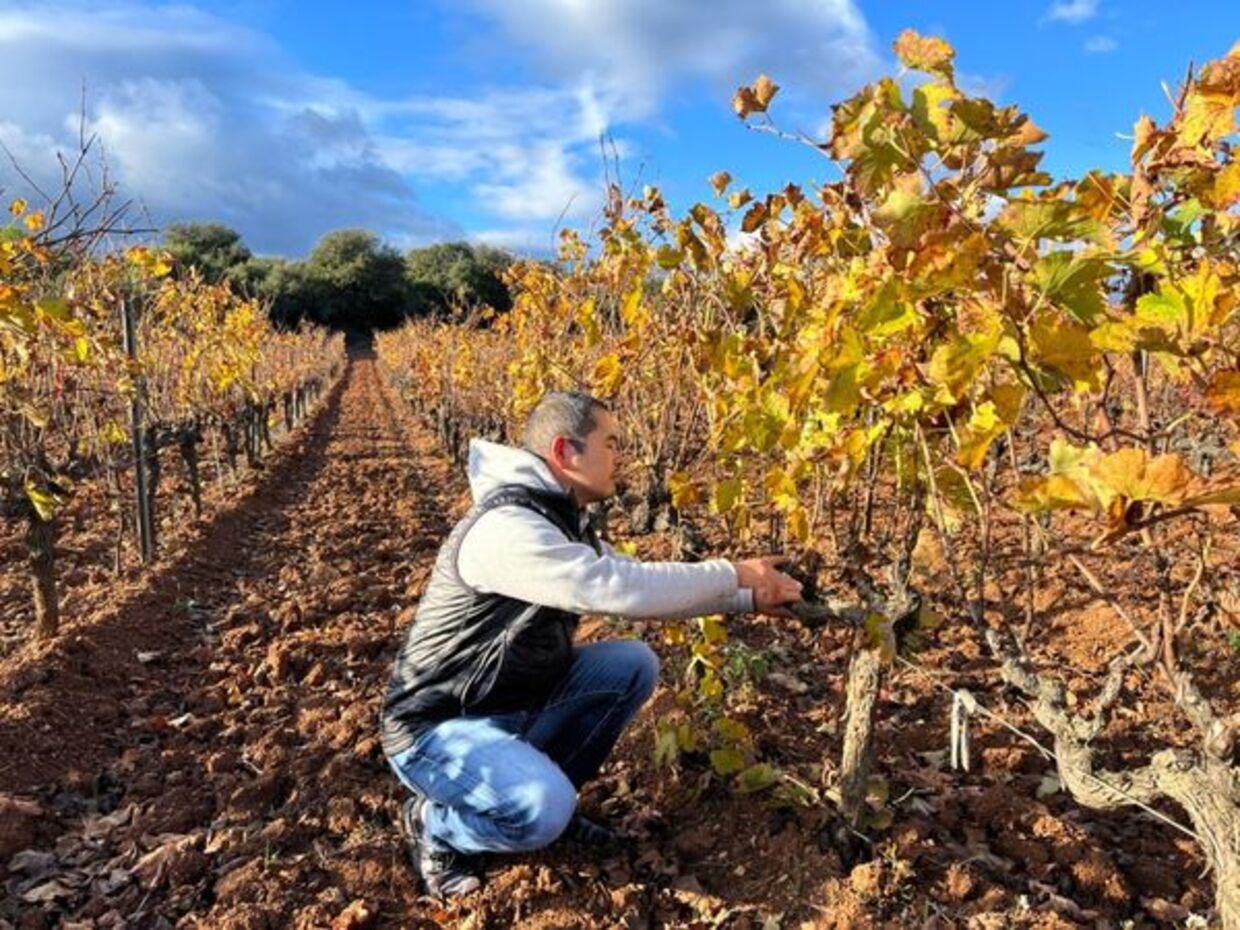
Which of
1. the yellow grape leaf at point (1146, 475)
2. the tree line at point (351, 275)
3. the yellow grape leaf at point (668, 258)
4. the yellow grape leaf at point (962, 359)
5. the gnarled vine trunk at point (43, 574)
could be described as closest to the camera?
the yellow grape leaf at point (1146, 475)

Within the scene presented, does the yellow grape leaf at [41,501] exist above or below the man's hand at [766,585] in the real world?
below

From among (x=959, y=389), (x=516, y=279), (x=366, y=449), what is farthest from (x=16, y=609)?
(x=366, y=449)

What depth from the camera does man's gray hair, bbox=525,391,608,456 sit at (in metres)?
2.34

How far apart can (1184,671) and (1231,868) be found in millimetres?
332

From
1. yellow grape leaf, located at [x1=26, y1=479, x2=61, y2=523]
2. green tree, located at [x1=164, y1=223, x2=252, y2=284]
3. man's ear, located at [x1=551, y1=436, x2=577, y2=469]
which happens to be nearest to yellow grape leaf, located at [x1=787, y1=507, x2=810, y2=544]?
man's ear, located at [x1=551, y1=436, x2=577, y2=469]

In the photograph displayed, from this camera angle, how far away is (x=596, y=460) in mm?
2369

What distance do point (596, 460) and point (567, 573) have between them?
0.33 meters

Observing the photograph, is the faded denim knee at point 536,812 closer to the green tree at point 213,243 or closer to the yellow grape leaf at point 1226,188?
the yellow grape leaf at point 1226,188

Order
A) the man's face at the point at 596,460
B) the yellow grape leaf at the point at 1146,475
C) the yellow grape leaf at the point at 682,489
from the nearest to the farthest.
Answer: the yellow grape leaf at the point at 1146,475
the man's face at the point at 596,460
the yellow grape leaf at the point at 682,489

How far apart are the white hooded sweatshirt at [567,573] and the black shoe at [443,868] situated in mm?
697

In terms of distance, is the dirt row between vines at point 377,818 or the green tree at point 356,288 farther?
the green tree at point 356,288

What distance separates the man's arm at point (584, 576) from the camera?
2113 mm

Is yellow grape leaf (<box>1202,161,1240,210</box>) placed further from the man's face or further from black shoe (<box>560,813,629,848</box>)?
black shoe (<box>560,813,629,848</box>)

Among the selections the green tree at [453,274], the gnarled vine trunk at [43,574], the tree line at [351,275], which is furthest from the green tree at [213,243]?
the gnarled vine trunk at [43,574]
